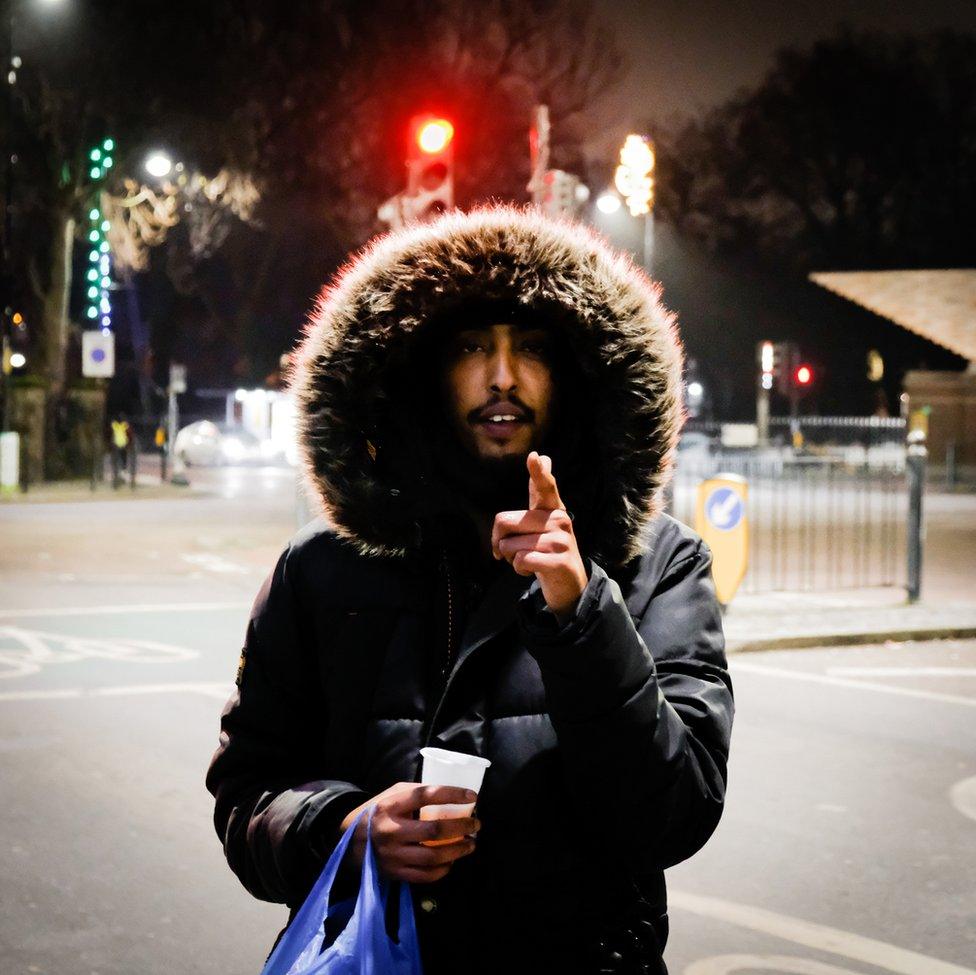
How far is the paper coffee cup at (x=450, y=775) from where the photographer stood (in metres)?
1.82

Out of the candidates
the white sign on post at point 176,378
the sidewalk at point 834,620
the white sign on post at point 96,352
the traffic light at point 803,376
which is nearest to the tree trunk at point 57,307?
the white sign on post at point 176,378

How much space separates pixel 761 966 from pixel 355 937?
2.72 m

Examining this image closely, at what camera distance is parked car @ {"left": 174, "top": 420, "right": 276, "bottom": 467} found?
40344 millimetres

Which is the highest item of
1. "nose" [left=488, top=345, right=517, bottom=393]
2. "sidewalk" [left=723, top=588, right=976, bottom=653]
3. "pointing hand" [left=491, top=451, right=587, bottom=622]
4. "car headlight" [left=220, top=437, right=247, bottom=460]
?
"nose" [left=488, top=345, right=517, bottom=393]

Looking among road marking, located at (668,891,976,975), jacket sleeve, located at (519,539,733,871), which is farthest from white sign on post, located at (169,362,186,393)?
jacket sleeve, located at (519,539,733,871)

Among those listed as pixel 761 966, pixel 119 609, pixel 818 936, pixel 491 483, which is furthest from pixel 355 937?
pixel 119 609

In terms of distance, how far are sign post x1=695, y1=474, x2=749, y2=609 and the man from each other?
8.72 meters

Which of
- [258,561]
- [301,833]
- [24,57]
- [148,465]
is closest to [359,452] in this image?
[301,833]

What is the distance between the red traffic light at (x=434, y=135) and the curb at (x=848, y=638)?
422 cm

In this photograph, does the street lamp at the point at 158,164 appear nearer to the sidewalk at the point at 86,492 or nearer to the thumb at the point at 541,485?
the sidewalk at the point at 86,492

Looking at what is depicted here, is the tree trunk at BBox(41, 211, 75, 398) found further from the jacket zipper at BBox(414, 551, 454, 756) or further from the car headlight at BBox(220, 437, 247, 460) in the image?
the jacket zipper at BBox(414, 551, 454, 756)

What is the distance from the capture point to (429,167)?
10320mm

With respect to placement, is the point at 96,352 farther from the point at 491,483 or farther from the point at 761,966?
the point at 491,483

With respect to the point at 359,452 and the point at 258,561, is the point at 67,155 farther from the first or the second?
the point at 359,452
